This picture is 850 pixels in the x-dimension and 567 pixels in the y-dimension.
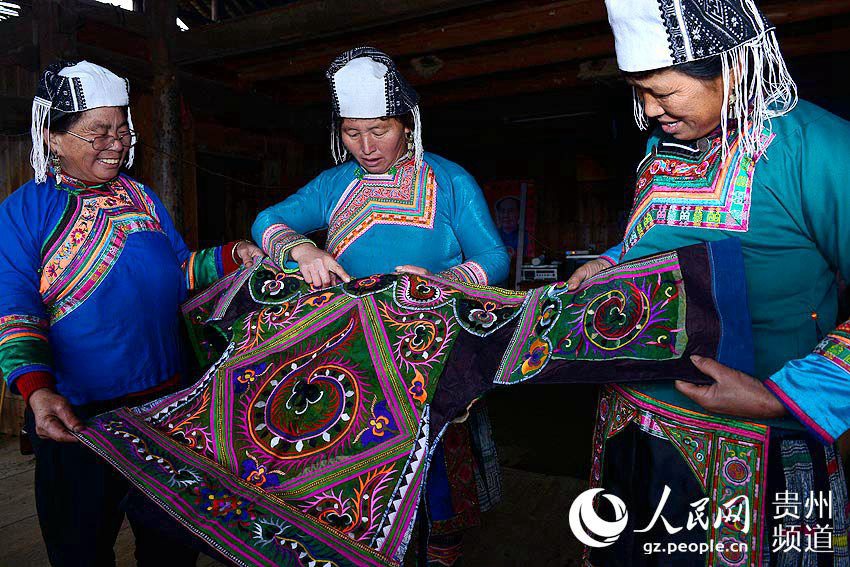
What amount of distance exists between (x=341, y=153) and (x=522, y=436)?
11.2 ft

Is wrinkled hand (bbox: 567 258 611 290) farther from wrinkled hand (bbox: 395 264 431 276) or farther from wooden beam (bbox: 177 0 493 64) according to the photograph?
wooden beam (bbox: 177 0 493 64)

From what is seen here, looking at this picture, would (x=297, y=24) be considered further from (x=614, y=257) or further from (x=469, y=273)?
(x=614, y=257)

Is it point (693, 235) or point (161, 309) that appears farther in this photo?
point (161, 309)

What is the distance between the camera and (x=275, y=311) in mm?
1773

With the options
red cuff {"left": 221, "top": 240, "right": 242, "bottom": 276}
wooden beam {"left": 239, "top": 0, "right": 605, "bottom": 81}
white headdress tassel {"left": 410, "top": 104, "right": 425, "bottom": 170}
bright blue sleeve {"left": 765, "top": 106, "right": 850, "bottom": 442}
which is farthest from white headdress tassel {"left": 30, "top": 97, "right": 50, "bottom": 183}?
wooden beam {"left": 239, "top": 0, "right": 605, "bottom": 81}

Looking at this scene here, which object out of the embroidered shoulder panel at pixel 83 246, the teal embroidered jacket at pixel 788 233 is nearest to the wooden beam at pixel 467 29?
the teal embroidered jacket at pixel 788 233

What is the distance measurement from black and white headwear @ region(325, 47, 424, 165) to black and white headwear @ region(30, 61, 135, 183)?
72 cm

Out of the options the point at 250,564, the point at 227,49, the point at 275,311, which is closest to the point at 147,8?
A: the point at 227,49

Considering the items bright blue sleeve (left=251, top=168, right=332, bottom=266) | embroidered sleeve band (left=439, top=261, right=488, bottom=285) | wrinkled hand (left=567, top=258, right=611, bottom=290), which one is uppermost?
bright blue sleeve (left=251, top=168, right=332, bottom=266)

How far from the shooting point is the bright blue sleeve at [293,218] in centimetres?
198

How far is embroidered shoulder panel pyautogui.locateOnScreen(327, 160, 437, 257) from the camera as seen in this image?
6.55 ft

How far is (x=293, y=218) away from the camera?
84.0 inches

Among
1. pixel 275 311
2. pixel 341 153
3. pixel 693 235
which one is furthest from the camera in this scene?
pixel 341 153

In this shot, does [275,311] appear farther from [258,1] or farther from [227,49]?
[258,1]
